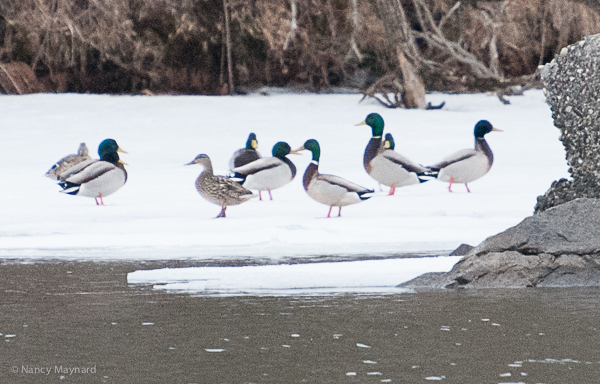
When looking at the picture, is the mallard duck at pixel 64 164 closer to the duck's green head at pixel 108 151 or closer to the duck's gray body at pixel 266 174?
the duck's green head at pixel 108 151

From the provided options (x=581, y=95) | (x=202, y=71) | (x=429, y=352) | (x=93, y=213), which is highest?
(x=202, y=71)

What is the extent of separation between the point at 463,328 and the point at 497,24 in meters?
18.6

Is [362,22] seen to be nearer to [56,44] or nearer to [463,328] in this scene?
[56,44]

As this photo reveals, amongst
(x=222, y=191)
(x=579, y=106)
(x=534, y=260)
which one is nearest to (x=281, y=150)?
(x=222, y=191)

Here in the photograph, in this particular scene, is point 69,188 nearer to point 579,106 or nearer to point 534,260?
point 579,106

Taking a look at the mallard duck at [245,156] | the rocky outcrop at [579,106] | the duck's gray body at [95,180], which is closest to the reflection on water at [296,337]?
the rocky outcrop at [579,106]

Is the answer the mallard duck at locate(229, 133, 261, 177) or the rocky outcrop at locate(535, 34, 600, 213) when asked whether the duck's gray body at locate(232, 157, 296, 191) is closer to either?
the mallard duck at locate(229, 133, 261, 177)

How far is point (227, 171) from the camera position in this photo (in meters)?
17.1

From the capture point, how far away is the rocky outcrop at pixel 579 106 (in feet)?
29.4

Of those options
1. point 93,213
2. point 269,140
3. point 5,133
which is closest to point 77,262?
point 93,213

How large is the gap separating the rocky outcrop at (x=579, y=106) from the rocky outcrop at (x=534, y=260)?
130cm

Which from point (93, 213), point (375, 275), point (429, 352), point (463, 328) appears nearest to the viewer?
point (429, 352)

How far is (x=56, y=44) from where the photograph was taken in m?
24.4

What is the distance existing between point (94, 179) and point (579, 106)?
21.0 ft
